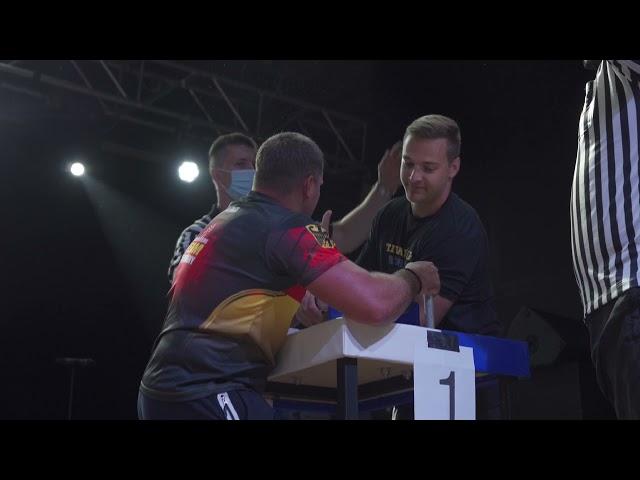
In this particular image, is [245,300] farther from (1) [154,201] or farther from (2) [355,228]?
(1) [154,201]

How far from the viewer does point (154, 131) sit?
7883 mm

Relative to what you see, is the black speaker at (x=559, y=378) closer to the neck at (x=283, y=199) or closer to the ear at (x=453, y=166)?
the ear at (x=453, y=166)

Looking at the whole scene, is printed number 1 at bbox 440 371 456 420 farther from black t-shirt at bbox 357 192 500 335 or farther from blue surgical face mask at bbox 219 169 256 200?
blue surgical face mask at bbox 219 169 256 200

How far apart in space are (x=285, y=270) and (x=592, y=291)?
2.68ft

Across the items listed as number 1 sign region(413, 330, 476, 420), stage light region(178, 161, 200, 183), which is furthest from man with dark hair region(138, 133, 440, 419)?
stage light region(178, 161, 200, 183)

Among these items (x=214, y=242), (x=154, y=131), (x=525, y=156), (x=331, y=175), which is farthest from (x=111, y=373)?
(x=214, y=242)

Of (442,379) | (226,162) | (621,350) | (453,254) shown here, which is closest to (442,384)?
(442,379)

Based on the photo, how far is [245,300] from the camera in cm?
224

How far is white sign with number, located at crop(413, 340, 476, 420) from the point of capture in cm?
210

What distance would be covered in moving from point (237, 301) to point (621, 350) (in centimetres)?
98

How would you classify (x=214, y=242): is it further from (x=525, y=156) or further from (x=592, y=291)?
(x=525, y=156)

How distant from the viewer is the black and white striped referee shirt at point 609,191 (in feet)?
7.04

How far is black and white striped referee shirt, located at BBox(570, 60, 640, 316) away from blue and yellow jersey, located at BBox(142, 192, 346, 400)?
0.66 m

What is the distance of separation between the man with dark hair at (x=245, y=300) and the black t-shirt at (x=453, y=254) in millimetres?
572
